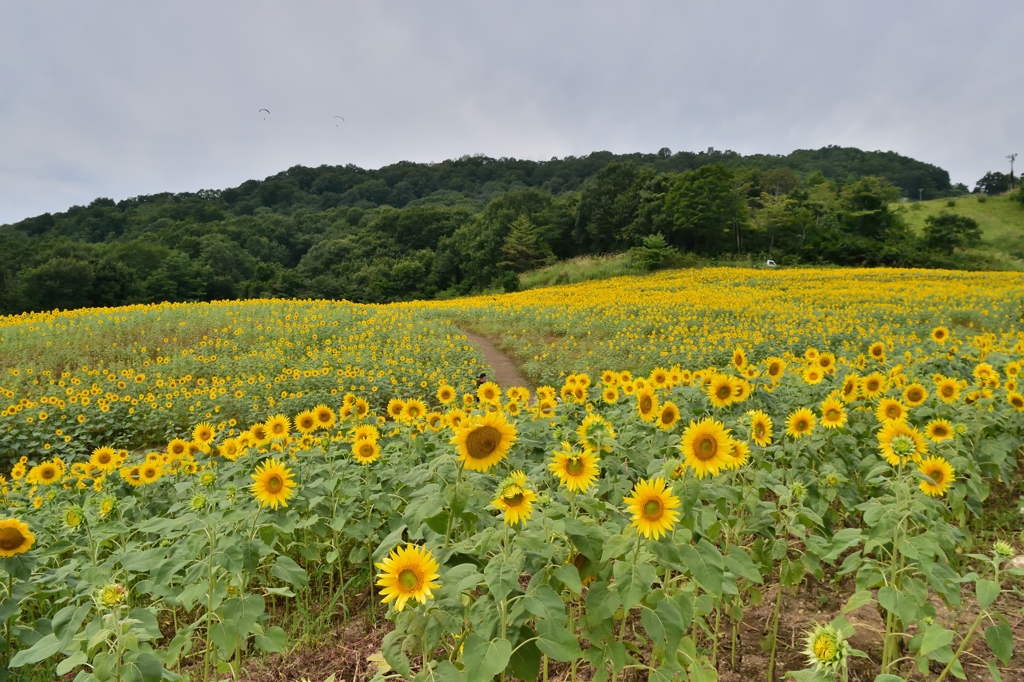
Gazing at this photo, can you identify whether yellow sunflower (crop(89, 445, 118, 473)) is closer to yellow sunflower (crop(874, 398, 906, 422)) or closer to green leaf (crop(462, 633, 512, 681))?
green leaf (crop(462, 633, 512, 681))

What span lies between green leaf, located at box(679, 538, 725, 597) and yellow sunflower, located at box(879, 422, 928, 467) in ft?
3.32

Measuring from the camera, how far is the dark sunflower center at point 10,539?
6.11 ft

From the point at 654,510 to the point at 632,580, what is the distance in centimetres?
19

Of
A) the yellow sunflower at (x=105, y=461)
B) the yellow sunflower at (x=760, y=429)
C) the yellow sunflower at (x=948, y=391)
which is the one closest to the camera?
the yellow sunflower at (x=760, y=429)

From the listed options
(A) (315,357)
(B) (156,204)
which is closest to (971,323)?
(A) (315,357)

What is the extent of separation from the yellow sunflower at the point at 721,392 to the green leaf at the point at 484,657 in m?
2.03

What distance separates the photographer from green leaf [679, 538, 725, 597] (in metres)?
1.40

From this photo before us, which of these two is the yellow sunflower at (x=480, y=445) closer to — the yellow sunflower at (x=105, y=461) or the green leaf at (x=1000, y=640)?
the green leaf at (x=1000, y=640)

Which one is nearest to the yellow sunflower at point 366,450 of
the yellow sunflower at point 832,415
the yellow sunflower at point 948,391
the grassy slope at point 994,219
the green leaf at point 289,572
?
the green leaf at point 289,572

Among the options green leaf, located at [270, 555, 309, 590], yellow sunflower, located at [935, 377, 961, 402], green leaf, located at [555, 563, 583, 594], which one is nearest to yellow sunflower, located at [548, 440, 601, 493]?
green leaf, located at [555, 563, 583, 594]

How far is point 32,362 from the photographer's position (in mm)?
11016

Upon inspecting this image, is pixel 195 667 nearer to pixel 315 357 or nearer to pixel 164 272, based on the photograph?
pixel 315 357

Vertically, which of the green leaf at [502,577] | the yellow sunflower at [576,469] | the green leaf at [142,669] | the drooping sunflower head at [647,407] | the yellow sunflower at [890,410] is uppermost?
the yellow sunflower at [576,469]

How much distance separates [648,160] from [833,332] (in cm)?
7760
